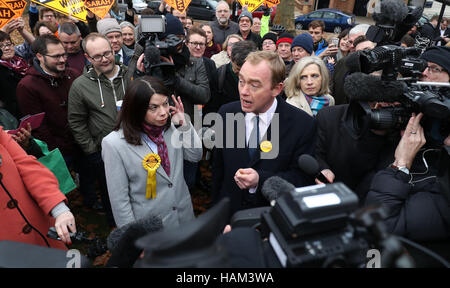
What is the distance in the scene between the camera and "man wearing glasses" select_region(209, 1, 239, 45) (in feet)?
21.7

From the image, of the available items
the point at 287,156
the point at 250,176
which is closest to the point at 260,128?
the point at 287,156

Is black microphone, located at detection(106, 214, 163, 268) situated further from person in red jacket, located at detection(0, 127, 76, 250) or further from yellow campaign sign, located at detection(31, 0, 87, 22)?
yellow campaign sign, located at detection(31, 0, 87, 22)

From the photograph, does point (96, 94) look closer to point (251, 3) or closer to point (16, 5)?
point (16, 5)

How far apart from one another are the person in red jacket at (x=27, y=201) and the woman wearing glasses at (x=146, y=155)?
395 mm

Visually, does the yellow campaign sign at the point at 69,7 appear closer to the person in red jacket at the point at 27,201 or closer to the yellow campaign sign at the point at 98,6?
the yellow campaign sign at the point at 98,6

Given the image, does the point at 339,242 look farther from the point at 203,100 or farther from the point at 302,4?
the point at 302,4

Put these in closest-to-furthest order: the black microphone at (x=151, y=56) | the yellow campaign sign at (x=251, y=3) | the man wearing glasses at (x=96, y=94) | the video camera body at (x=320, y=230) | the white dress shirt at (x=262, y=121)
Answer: the video camera body at (x=320, y=230)
the white dress shirt at (x=262, y=121)
the black microphone at (x=151, y=56)
the man wearing glasses at (x=96, y=94)
the yellow campaign sign at (x=251, y=3)

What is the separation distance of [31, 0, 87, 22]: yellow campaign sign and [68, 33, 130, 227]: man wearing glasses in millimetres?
2978

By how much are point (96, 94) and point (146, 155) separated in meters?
1.43

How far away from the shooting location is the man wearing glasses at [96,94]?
3.18m

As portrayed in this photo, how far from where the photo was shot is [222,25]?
22.0 ft

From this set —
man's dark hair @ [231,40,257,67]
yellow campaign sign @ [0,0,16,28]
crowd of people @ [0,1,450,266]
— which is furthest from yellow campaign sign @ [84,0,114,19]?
man's dark hair @ [231,40,257,67]

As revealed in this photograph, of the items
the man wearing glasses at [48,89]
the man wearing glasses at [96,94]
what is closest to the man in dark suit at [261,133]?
the man wearing glasses at [96,94]

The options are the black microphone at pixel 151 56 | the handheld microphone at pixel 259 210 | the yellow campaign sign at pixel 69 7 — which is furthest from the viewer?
the yellow campaign sign at pixel 69 7
